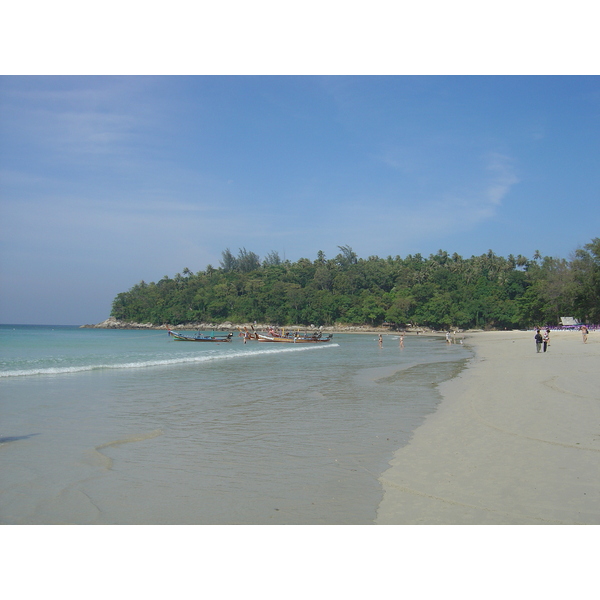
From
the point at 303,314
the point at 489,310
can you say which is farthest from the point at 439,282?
the point at 303,314

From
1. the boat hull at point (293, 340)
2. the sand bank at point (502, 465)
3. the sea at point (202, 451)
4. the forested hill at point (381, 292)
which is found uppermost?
the forested hill at point (381, 292)

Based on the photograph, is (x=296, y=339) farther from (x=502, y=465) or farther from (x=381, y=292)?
(x=381, y=292)

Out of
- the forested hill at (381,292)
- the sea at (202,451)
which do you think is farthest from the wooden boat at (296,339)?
the sea at (202,451)

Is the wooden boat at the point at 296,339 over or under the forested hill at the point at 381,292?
under

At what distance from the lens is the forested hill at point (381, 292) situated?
2729 inches

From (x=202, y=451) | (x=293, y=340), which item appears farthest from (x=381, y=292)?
(x=202, y=451)

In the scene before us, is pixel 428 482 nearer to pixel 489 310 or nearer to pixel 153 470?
pixel 153 470

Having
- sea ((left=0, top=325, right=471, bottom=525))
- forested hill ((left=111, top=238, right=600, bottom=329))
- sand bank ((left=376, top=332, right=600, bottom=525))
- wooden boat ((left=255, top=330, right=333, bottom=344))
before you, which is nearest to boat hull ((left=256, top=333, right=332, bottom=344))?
wooden boat ((left=255, top=330, right=333, bottom=344))

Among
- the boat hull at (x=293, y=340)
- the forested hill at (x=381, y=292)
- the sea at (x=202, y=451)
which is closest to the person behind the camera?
the sea at (x=202, y=451)

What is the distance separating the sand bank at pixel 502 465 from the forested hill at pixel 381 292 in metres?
60.8

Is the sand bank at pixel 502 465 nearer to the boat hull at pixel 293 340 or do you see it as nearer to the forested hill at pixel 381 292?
the boat hull at pixel 293 340

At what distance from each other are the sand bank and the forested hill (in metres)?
60.8

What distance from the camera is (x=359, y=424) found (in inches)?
405

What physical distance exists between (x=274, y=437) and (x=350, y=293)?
4854 inches
